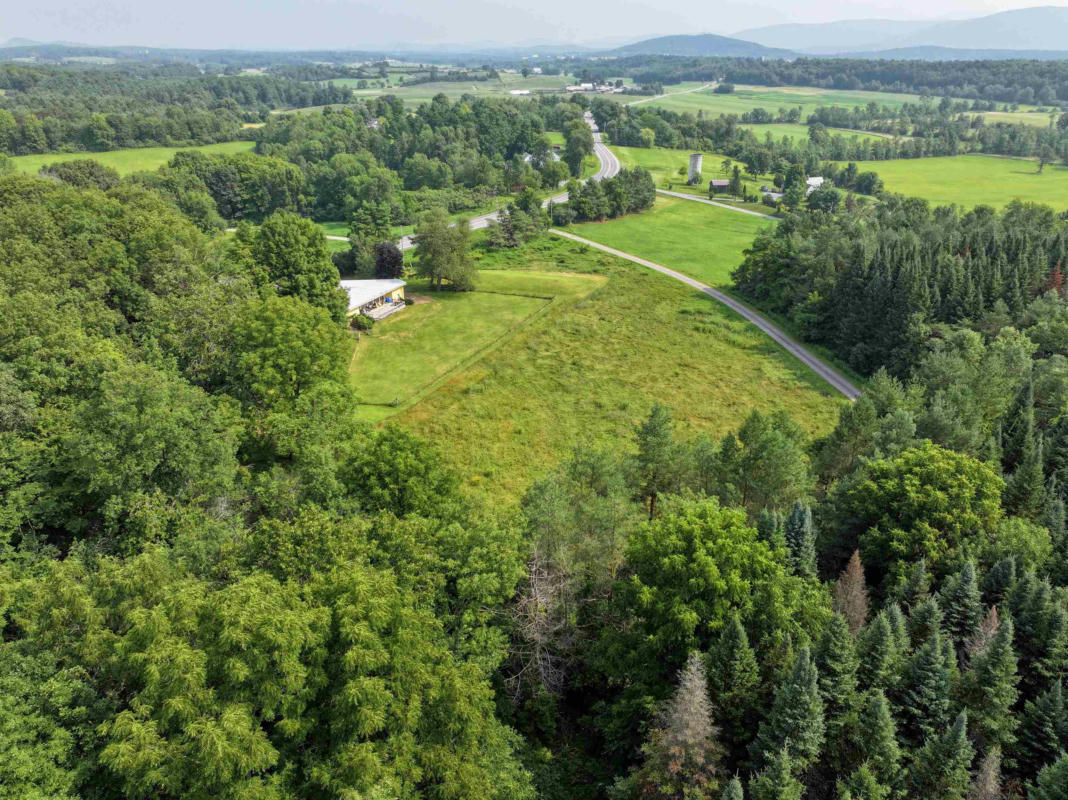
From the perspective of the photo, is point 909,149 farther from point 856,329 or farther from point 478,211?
point 856,329

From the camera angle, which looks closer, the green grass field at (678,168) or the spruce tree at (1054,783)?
the spruce tree at (1054,783)

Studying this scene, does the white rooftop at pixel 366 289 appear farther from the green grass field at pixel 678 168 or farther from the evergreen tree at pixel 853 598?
the green grass field at pixel 678 168

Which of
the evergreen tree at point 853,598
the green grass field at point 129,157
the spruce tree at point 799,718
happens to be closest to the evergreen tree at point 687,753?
the spruce tree at point 799,718

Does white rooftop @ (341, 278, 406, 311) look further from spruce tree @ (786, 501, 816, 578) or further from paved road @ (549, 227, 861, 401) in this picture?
spruce tree @ (786, 501, 816, 578)

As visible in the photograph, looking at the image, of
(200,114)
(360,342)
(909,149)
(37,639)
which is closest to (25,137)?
(200,114)

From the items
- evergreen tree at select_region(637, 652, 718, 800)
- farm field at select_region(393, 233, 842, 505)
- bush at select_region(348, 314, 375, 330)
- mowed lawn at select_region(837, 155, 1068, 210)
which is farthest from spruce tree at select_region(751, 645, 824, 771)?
mowed lawn at select_region(837, 155, 1068, 210)

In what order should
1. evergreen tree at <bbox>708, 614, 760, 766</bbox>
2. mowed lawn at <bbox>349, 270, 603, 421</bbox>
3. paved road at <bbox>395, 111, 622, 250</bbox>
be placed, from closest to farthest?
evergreen tree at <bbox>708, 614, 760, 766</bbox>
mowed lawn at <bbox>349, 270, 603, 421</bbox>
paved road at <bbox>395, 111, 622, 250</bbox>

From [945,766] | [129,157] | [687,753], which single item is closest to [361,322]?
[687,753]
